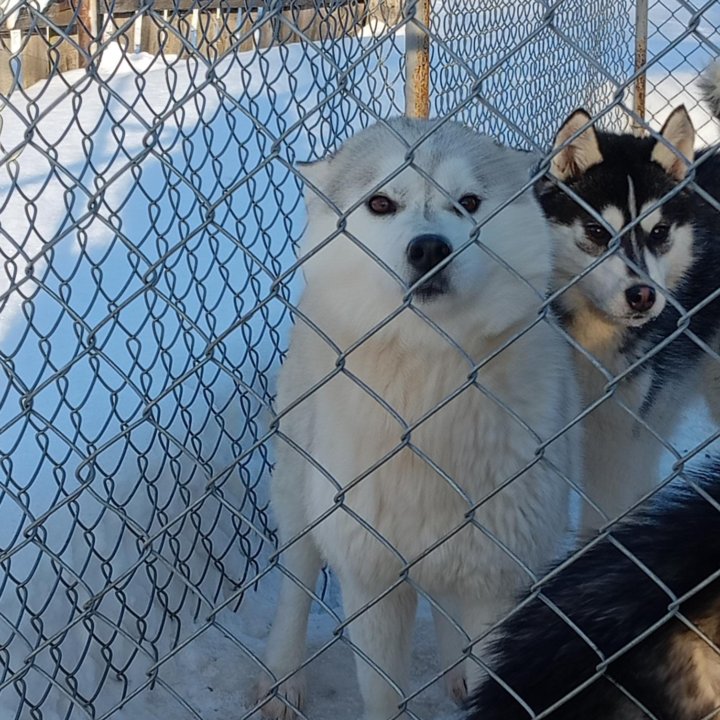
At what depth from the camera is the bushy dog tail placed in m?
3.74

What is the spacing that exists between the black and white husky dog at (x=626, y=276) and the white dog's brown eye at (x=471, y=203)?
1.97 ft

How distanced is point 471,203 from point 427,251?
1.14 feet

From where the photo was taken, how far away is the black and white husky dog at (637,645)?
4.81ft

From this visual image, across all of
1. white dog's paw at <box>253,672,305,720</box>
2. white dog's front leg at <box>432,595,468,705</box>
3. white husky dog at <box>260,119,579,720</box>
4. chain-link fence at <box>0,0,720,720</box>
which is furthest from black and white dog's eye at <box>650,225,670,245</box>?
white dog's paw at <box>253,672,305,720</box>

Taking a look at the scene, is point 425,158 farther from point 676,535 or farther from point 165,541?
point 165,541

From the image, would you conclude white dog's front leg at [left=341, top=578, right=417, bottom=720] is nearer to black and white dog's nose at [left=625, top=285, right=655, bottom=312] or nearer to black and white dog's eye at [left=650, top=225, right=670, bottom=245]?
black and white dog's nose at [left=625, top=285, right=655, bottom=312]

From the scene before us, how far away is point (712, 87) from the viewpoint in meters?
3.82

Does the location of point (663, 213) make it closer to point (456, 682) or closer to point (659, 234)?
point (659, 234)

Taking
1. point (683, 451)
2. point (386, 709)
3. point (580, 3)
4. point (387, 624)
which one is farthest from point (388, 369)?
point (580, 3)

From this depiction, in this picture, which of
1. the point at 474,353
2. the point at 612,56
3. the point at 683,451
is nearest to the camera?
the point at 474,353

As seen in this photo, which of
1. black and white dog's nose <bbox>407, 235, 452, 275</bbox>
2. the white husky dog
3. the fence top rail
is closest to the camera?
the fence top rail

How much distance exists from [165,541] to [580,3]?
3801 millimetres

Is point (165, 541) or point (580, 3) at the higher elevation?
point (580, 3)

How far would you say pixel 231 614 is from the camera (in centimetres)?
291
